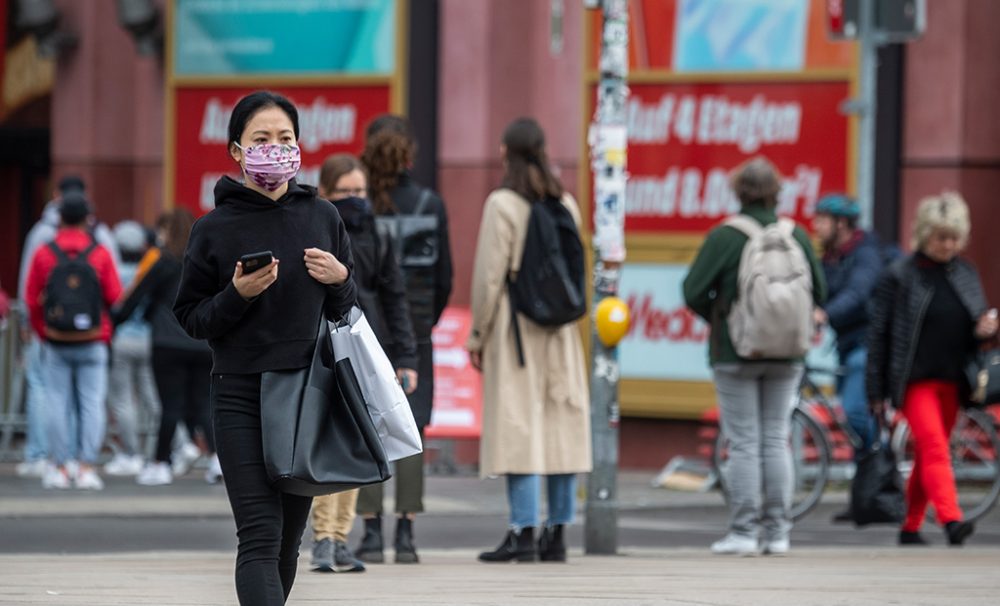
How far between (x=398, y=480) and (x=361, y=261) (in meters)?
1.11

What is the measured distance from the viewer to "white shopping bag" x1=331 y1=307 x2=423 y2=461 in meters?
5.69

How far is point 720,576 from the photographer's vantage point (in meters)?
8.38

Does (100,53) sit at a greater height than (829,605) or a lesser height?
greater

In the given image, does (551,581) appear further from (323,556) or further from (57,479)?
(57,479)

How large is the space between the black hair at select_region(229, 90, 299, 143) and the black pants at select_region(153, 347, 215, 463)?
7170 millimetres

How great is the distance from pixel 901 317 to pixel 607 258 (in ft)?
5.49

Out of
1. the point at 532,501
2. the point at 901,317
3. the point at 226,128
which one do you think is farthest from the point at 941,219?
the point at 226,128

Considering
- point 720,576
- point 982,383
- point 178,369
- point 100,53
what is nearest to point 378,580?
point 720,576

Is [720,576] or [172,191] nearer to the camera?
[720,576]

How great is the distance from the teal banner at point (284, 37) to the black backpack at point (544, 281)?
6.16 meters

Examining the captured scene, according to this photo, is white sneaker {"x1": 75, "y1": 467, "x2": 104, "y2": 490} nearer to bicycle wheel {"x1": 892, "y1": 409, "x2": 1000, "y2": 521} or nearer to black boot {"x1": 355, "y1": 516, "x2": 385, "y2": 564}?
black boot {"x1": 355, "y1": 516, "x2": 385, "y2": 564}

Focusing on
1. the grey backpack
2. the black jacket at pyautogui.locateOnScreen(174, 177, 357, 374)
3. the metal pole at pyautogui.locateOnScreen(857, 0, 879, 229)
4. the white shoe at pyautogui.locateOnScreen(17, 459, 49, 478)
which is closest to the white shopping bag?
the black jacket at pyautogui.locateOnScreen(174, 177, 357, 374)

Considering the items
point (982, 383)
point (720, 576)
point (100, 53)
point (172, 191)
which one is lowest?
point (720, 576)

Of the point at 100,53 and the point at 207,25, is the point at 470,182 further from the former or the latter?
the point at 100,53
